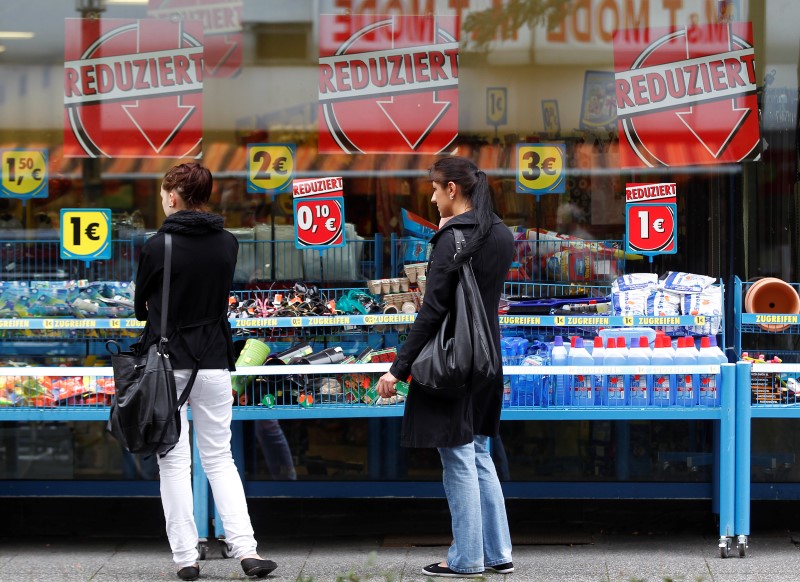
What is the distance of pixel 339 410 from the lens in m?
5.87

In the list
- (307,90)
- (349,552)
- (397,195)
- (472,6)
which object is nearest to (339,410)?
(349,552)

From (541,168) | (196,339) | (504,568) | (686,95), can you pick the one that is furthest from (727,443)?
(196,339)

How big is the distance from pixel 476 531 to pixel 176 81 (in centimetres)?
312

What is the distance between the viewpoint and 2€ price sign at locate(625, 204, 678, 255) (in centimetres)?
662

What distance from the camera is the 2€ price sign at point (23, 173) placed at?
22.3 ft

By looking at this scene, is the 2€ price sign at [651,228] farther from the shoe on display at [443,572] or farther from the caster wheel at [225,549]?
the caster wheel at [225,549]

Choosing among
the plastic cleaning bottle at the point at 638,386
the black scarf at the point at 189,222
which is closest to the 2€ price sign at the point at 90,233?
the black scarf at the point at 189,222

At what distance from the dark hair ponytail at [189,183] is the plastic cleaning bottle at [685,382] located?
2.40 metres

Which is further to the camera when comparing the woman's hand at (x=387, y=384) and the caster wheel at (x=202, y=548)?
the caster wheel at (x=202, y=548)

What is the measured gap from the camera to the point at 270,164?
675 cm

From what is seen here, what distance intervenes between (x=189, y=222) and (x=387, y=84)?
1.98 m

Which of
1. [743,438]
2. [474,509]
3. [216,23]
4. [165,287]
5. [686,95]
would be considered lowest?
[474,509]

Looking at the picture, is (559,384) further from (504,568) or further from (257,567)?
(257,567)

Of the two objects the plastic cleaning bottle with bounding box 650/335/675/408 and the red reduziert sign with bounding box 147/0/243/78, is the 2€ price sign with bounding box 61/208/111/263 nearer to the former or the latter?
the red reduziert sign with bounding box 147/0/243/78
